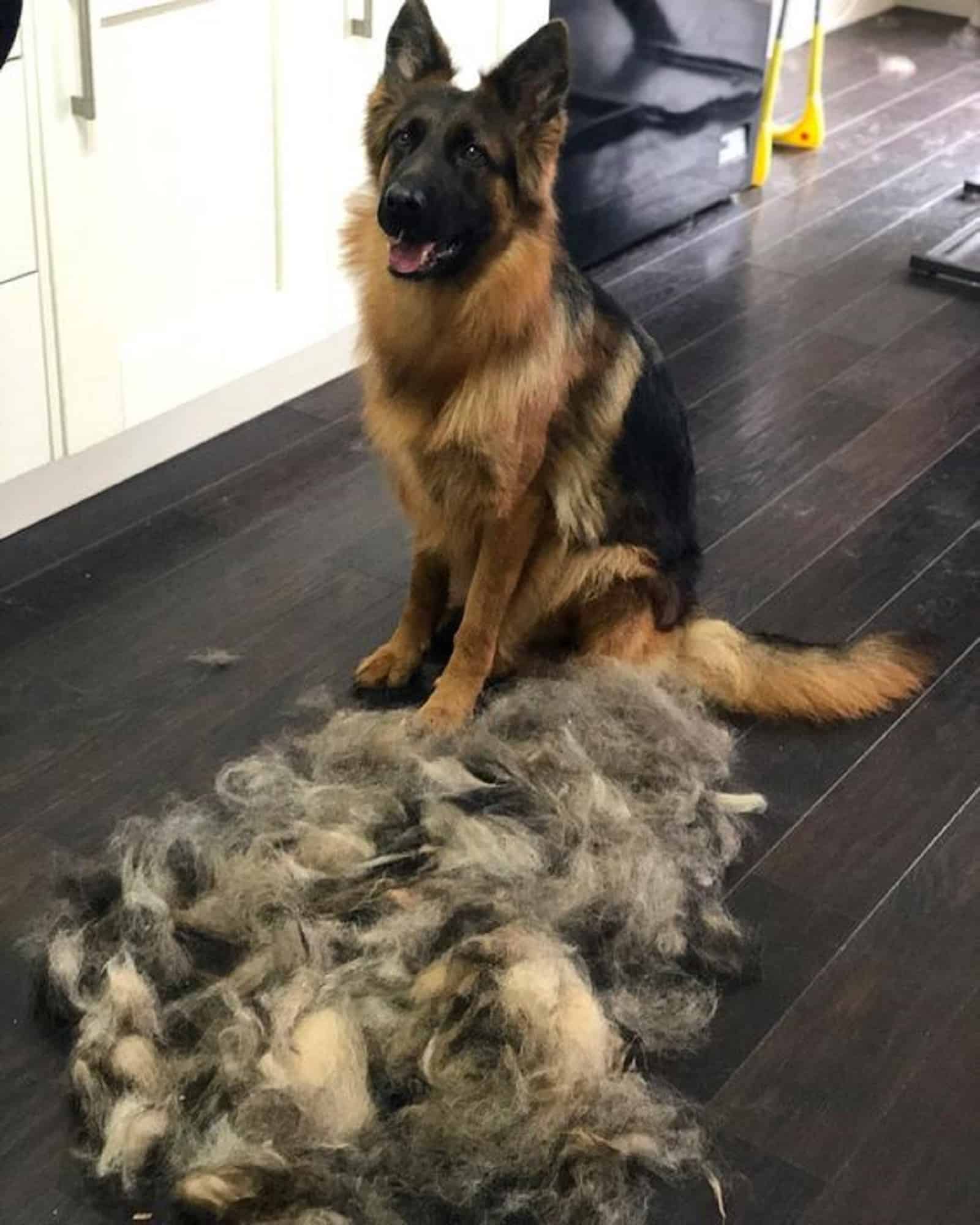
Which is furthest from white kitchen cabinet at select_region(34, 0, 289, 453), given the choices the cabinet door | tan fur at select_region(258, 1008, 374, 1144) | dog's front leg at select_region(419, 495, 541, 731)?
tan fur at select_region(258, 1008, 374, 1144)

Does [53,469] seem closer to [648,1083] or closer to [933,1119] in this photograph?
[648,1083]

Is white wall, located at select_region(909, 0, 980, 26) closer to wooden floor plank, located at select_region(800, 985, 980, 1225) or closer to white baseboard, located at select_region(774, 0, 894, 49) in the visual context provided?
white baseboard, located at select_region(774, 0, 894, 49)

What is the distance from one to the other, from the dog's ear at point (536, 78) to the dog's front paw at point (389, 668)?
0.79 meters

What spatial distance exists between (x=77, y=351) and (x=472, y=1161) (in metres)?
1.61

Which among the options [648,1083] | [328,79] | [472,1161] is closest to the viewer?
[472,1161]

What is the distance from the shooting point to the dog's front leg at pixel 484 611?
2168 mm

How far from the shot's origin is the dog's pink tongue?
197 cm

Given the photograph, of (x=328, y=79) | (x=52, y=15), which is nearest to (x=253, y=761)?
(x=52, y=15)

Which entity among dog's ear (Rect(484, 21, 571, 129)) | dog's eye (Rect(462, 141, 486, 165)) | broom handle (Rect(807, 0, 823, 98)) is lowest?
broom handle (Rect(807, 0, 823, 98))

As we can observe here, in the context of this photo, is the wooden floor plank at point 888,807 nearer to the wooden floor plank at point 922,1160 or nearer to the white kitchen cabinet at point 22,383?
the wooden floor plank at point 922,1160

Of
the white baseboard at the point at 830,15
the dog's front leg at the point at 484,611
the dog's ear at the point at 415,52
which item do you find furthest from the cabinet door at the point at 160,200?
the white baseboard at the point at 830,15

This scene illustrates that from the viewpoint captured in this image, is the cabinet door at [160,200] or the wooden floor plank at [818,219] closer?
the cabinet door at [160,200]

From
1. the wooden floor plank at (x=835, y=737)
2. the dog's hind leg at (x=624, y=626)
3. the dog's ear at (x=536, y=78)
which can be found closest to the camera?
the dog's ear at (x=536, y=78)

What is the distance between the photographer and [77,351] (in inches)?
103
